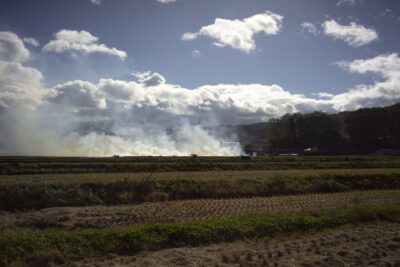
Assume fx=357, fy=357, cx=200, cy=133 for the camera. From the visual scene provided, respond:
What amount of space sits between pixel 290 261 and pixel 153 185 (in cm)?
1919

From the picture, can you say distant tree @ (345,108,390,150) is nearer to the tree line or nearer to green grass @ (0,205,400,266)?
the tree line

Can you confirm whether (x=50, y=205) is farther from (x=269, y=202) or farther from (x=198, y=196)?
(x=269, y=202)

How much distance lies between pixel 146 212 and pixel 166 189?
7773mm

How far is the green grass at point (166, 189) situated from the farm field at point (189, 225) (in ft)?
0.25

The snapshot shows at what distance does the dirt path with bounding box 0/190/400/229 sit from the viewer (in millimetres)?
19922

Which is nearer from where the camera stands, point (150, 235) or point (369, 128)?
point (150, 235)

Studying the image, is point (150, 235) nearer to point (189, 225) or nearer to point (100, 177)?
point (189, 225)

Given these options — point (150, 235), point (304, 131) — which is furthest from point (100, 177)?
point (304, 131)

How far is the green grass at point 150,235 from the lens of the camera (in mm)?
12930

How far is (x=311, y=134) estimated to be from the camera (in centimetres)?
14688

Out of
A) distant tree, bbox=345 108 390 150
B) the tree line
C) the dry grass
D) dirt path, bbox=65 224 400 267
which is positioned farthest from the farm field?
distant tree, bbox=345 108 390 150

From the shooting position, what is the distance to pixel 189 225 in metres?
16.2

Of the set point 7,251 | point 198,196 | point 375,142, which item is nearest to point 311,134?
point 375,142

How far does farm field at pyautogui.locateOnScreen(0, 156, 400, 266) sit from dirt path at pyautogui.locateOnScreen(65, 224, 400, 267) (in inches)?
1.5
